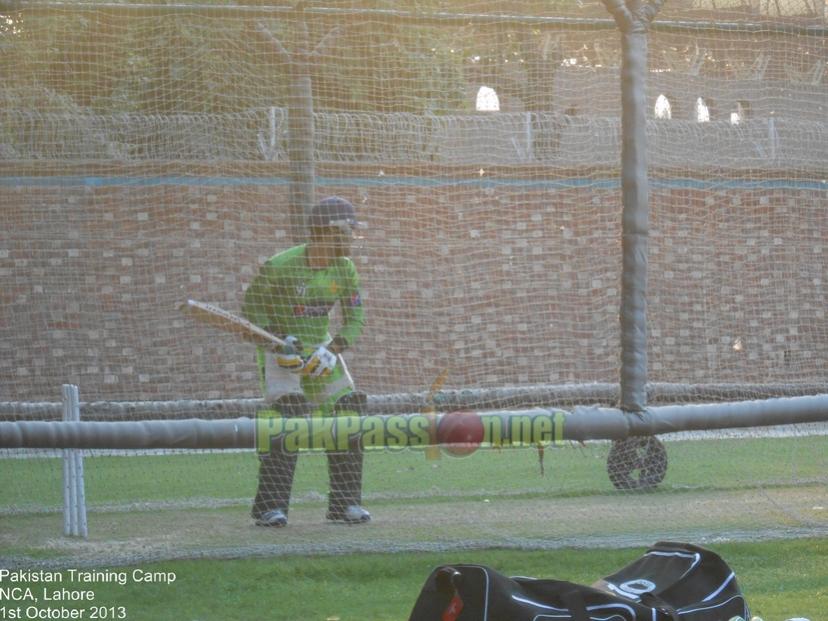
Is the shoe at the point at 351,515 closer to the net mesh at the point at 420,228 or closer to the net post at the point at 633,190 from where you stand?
the net mesh at the point at 420,228

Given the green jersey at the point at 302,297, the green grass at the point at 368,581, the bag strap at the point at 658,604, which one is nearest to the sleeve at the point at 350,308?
the green jersey at the point at 302,297

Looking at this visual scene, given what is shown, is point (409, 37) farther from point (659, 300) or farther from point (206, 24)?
point (659, 300)

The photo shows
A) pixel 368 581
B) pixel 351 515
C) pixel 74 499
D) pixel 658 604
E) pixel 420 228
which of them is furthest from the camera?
pixel 420 228

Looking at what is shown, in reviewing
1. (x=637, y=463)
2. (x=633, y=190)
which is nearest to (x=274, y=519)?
(x=637, y=463)

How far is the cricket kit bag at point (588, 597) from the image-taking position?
3857mm

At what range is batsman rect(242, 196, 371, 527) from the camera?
6477 mm

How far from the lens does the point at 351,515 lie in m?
6.57

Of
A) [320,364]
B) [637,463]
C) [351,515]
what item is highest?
[320,364]

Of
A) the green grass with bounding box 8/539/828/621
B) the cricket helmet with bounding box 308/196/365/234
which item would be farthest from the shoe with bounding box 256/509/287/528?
the cricket helmet with bounding box 308/196/365/234

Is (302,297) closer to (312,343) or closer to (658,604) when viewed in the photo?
(312,343)

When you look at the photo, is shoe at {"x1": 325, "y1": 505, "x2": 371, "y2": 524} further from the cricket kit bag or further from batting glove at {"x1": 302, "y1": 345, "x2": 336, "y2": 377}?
the cricket kit bag

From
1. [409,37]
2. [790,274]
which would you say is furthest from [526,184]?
[790,274]

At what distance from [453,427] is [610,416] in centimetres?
75

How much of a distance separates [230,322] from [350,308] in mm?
706
